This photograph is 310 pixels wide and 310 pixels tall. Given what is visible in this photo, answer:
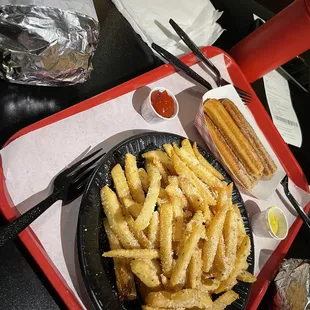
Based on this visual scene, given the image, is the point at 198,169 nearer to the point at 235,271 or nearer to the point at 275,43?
the point at 235,271

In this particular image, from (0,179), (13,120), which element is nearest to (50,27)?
(13,120)

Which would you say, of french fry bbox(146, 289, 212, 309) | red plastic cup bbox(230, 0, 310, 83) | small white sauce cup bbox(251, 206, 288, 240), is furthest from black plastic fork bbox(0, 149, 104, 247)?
red plastic cup bbox(230, 0, 310, 83)

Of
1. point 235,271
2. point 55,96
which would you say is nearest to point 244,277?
point 235,271

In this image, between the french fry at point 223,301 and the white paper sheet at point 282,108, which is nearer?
the french fry at point 223,301

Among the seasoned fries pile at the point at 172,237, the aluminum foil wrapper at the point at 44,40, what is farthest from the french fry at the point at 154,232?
Result: the aluminum foil wrapper at the point at 44,40

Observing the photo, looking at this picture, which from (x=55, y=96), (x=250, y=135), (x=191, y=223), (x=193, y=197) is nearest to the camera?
(x=191, y=223)

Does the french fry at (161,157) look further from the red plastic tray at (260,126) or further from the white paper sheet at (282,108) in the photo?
the white paper sheet at (282,108)
